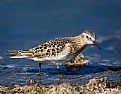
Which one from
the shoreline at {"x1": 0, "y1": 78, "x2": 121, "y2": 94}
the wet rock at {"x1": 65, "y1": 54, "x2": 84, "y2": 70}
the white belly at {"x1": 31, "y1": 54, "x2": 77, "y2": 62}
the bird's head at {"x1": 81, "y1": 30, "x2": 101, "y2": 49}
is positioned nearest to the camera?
the shoreline at {"x1": 0, "y1": 78, "x2": 121, "y2": 94}

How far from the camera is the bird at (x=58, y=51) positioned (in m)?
15.1

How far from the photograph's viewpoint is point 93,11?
74.0 ft

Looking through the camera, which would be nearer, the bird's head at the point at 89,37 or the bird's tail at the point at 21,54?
the bird's head at the point at 89,37

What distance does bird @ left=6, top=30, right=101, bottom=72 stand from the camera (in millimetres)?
15109

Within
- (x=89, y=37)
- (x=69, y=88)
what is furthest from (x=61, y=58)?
(x=69, y=88)

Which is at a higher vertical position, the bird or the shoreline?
the bird

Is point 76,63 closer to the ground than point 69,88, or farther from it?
farther from it

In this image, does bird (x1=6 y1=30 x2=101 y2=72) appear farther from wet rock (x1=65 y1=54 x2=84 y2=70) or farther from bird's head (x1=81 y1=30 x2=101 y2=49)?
wet rock (x1=65 y1=54 x2=84 y2=70)

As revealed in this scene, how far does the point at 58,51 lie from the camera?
49.7ft

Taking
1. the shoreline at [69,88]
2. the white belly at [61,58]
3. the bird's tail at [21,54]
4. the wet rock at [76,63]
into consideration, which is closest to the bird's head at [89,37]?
the white belly at [61,58]

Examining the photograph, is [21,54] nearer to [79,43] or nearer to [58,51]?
[58,51]

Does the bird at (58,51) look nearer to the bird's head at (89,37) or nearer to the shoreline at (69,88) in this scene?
the bird's head at (89,37)

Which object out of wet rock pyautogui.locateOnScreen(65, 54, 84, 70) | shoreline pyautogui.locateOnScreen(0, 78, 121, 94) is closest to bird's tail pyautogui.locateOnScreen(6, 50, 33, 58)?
wet rock pyautogui.locateOnScreen(65, 54, 84, 70)

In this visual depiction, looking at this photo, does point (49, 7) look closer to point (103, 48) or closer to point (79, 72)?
point (103, 48)
